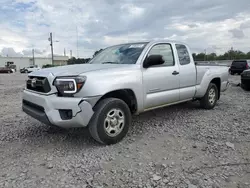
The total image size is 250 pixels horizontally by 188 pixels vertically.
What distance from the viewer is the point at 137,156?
3334 mm

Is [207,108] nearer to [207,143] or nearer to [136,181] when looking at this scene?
[207,143]

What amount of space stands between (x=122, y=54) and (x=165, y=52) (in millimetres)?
957

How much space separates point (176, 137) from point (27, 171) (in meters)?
2.48

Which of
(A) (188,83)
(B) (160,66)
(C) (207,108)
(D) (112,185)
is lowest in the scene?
(D) (112,185)


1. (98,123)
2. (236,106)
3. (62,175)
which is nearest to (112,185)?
(62,175)

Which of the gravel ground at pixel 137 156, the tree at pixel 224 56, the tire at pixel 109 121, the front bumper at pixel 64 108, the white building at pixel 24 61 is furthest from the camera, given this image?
the white building at pixel 24 61

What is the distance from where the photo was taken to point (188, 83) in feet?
17.0

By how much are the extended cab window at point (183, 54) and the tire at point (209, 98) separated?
1183 millimetres

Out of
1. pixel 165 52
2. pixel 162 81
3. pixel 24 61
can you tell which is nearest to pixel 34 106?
pixel 162 81

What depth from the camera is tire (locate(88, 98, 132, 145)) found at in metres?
3.45

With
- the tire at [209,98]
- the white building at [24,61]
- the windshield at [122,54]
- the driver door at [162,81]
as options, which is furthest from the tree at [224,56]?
the white building at [24,61]

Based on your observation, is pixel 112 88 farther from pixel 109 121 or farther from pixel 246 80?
pixel 246 80

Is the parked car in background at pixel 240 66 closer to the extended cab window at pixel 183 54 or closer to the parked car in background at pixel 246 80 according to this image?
the parked car in background at pixel 246 80

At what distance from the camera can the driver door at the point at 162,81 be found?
420 cm
